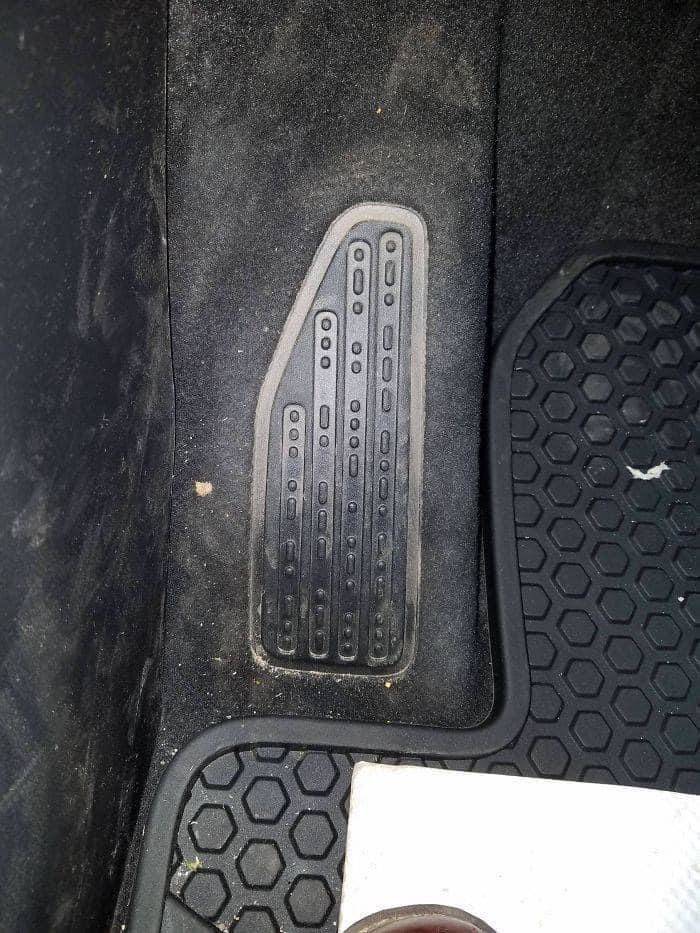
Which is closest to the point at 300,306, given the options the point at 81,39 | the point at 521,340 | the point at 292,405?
the point at 292,405

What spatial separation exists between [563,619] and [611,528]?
0.38 ft

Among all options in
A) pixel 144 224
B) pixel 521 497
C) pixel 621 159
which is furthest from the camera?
pixel 621 159

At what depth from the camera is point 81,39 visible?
66 cm

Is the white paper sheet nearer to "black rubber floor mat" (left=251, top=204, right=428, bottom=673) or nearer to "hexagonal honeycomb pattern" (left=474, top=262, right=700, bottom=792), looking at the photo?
"hexagonal honeycomb pattern" (left=474, top=262, right=700, bottom=792)

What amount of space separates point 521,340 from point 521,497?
19 cm

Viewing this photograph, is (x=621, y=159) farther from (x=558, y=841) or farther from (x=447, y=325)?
(x=558, y=841)

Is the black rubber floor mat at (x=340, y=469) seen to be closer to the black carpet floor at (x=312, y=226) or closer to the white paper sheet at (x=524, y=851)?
the black carpet floor at (x=312, y=226)

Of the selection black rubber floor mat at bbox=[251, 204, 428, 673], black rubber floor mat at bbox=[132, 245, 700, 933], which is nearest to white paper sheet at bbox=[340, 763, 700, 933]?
black rubber floor mat at bbox=[132, 245, 700, 933]

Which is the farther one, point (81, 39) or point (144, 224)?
point (144, 224)

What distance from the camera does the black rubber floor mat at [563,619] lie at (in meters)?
0.88

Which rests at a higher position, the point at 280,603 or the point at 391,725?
the point at 280,603

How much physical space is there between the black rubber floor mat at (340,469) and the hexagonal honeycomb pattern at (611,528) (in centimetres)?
15

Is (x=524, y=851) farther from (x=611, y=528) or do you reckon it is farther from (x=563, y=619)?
(x=611, y=528)

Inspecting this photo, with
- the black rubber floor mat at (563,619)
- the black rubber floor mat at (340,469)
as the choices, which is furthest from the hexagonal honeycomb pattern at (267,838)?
the black rubber floor mat at (340,469)
